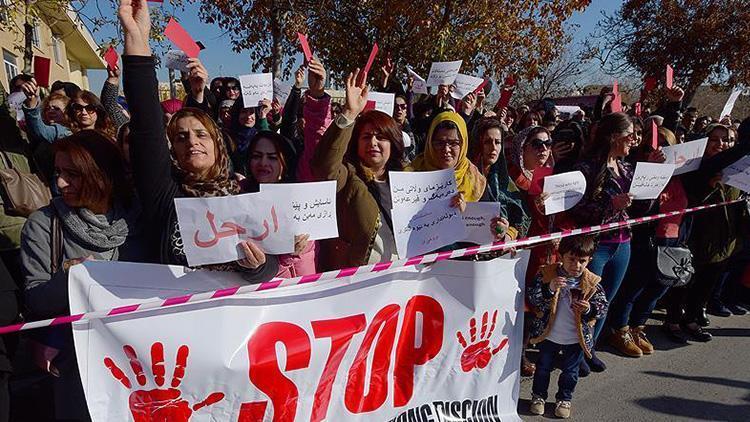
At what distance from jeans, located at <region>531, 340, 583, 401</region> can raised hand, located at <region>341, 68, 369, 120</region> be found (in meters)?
1.90

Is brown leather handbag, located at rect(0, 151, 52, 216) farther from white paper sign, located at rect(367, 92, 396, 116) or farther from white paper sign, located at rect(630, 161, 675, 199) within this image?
white paper sign, located at rect(630, 161, 675, 199)

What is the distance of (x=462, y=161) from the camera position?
313cm

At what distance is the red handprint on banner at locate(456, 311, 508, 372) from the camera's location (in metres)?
2.63

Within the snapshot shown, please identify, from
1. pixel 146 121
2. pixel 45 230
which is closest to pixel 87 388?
pixel 45 230

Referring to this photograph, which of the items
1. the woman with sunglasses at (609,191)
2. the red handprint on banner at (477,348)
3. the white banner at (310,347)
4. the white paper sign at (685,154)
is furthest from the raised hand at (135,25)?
the white paper sign at (685,154)

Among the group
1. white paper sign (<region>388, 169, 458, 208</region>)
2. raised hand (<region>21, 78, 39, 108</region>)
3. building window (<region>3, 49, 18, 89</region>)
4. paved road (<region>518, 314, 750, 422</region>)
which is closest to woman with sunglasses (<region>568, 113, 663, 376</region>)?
paved road (<region>518, 314, 750, 422</region>)

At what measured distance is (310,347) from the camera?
2.20 meters

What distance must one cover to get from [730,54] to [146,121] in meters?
19.3

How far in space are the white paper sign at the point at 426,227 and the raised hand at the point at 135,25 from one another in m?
1.35

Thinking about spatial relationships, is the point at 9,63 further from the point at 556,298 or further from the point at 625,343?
the point at 625,343

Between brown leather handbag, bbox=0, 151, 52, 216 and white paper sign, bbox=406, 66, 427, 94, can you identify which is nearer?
brown leather handbag, bbox=0, 151, 52, 216

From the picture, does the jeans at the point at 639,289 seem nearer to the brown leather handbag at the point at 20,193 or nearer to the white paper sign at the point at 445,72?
the white paper sign at the point at 445,72

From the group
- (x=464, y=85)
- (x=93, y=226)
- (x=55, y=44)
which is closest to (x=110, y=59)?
(x=93, y=226)

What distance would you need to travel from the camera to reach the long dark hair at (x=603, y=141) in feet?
10.9
